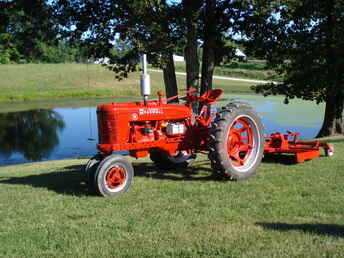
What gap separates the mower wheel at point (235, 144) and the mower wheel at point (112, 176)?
1260 mm

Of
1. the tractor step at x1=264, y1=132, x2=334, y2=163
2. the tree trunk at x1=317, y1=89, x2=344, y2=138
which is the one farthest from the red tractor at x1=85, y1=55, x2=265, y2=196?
the tree trunk at x1=317, y1=89, x2=344, y2=138

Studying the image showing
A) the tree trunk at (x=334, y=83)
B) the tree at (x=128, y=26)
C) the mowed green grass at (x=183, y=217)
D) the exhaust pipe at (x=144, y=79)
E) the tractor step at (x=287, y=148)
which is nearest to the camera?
the mowed green grass at (x=183, y=217)

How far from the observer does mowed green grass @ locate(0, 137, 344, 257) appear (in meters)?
4.03

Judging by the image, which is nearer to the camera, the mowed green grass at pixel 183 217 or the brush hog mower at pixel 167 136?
the mowed green grass at pixel 183 217

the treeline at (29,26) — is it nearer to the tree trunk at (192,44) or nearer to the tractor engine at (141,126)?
the tree trunk at (192,44)

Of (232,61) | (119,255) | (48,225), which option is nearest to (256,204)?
(119,255)

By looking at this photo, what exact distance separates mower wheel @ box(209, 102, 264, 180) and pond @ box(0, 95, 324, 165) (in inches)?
247

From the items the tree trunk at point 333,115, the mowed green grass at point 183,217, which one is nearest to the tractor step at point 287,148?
the mowed green grass at point 183,217

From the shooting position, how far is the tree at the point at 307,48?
12.4m

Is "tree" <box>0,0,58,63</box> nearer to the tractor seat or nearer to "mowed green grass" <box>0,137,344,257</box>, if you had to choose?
"mowed green grass" <box>0,137,344,257</box>

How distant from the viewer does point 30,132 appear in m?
19.0

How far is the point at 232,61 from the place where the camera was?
14.2 m

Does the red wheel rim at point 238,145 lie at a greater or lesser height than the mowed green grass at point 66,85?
lesser

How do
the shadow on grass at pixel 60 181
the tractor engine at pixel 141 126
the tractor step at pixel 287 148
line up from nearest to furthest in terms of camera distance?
the tractor engine at pixel 141 126, the shadow on grass at pixel 60 181, the tractor step at pixel 287 148
